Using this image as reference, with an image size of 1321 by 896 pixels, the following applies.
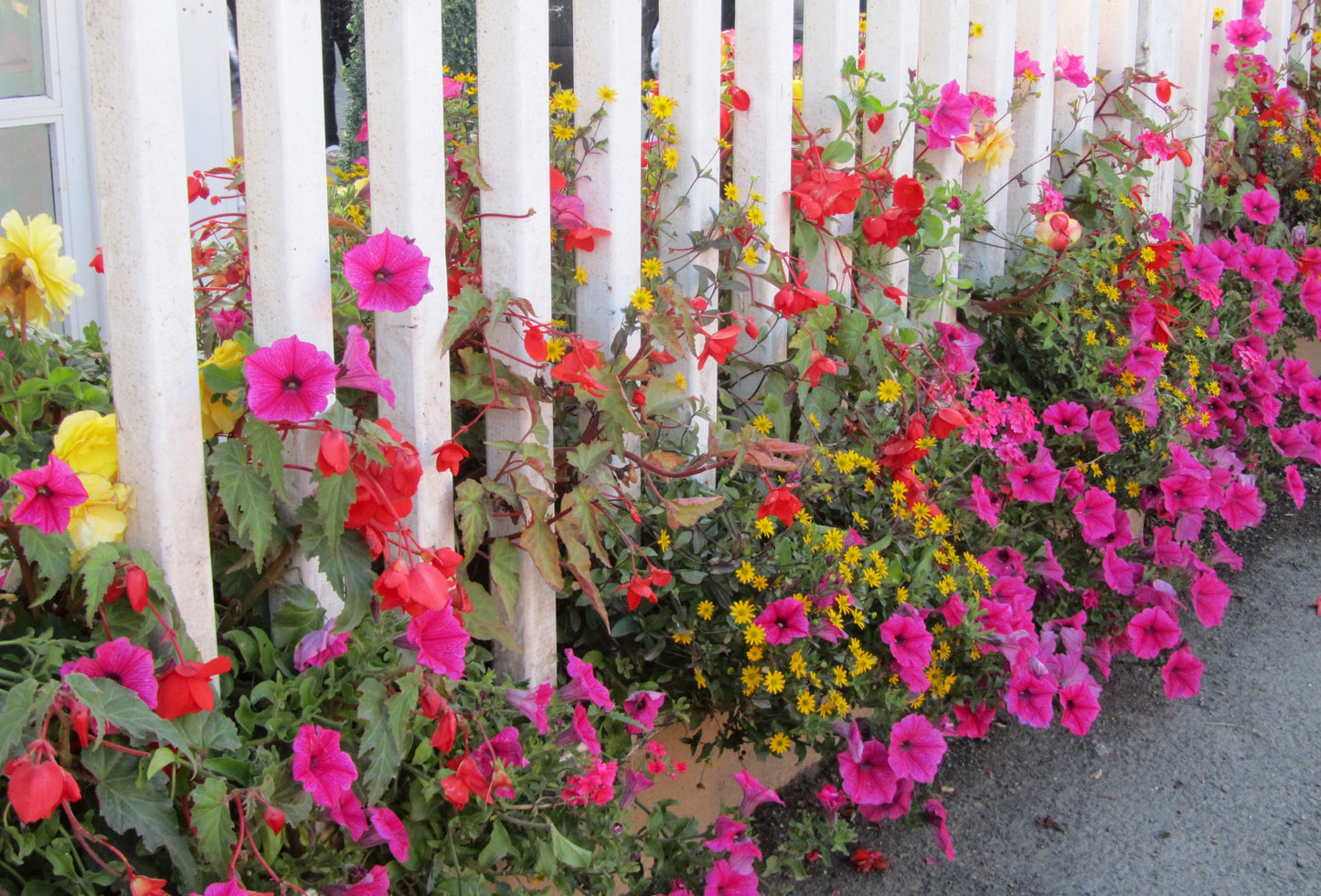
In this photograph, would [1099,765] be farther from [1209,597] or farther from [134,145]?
[134,145]

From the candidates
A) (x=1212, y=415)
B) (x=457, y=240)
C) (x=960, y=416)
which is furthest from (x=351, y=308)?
(x=1212, y=415)

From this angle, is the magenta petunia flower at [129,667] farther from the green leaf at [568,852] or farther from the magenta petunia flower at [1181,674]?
the magenta petunia flower at [1181,674]

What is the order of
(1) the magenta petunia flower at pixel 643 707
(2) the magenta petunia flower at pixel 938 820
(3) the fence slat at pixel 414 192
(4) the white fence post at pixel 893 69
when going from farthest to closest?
(4) the white fence post at pixel 893 69 < (2) the magenta petunia flower at pixel 938 820 < (1) the magenta petunia flower at pixel 643 707 < (3) the fence slat at pixel 414 192

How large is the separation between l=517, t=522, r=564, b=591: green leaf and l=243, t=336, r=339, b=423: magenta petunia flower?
428 mm

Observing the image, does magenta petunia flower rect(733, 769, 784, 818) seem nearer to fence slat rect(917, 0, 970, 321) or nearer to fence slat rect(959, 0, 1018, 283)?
fence slat rect(917, 0, 970, 321)

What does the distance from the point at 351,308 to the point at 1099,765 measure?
1.76 metres

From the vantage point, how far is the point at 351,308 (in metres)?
1.61

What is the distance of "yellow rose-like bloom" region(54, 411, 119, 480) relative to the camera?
133cm

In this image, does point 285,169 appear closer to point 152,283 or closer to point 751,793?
point 152,283

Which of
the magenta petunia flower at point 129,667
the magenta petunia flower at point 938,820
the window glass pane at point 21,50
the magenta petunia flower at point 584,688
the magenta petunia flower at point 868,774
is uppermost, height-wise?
the window glass pane at point 21,50

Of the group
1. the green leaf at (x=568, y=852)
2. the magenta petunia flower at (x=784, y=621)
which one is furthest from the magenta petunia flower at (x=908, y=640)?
the green leaf at (x=568, y=852)

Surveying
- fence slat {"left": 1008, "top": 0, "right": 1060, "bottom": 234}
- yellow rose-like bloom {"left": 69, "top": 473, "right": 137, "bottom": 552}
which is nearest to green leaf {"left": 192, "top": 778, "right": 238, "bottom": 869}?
yellow rose-like bloom {"left": 69, "top": 473, "right": 137, "bottom": 552}

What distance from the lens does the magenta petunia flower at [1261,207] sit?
3477 millimetres

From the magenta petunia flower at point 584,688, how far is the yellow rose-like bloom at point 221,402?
562mm
